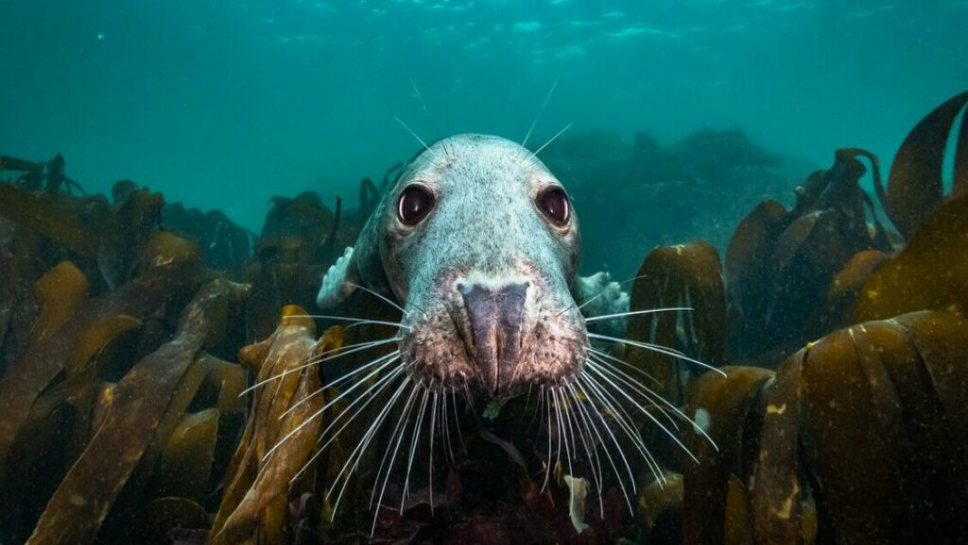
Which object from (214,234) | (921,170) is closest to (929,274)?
(921,170)

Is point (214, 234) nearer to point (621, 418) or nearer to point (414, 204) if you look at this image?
point (414, 204)

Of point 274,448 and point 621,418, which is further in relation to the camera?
point 621,418

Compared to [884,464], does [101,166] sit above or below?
above

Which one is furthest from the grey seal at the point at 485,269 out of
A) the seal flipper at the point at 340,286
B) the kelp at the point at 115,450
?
the kelp at the point at 115,450

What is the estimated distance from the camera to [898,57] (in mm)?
49031

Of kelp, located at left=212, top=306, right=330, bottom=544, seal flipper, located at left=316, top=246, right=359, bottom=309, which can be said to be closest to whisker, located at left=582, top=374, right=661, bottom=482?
kelp, located at left=212, top=306, right=330, bottom=544

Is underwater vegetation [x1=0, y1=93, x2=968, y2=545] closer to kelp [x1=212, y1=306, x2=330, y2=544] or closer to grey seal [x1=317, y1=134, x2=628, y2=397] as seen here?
kelp [x1=212, y1=306, x2=330, y2=544]

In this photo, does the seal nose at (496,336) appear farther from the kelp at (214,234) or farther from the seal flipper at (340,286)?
the kelp at (214,234)

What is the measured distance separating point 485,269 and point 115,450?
194 cm

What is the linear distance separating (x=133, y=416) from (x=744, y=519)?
256 centimetres

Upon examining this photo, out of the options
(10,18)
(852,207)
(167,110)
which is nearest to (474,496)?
(852,207)

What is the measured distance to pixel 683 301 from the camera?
2.73m

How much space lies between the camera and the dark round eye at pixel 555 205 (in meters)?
1.99

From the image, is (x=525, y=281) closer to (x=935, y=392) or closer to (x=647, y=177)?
(x=935, y=392)
